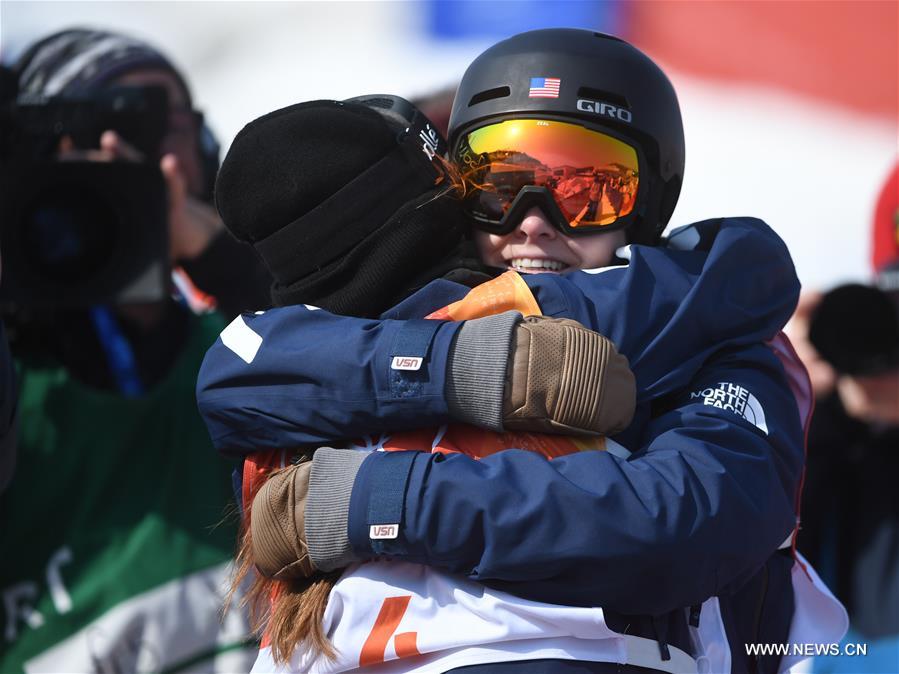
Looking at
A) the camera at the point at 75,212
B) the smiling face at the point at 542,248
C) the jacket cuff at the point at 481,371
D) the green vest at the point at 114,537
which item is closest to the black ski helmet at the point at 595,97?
the smiling face at the point at 542,248

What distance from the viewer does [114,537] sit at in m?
2.94

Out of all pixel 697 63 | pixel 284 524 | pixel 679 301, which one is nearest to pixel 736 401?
pixel 679 301

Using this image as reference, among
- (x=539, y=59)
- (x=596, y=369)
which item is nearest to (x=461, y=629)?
(x=596, y=369)

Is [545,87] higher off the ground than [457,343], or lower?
higher

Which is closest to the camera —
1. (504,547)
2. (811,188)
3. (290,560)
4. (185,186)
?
(504,547)

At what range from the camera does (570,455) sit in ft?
5.21

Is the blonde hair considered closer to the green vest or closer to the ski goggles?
the ski goggles

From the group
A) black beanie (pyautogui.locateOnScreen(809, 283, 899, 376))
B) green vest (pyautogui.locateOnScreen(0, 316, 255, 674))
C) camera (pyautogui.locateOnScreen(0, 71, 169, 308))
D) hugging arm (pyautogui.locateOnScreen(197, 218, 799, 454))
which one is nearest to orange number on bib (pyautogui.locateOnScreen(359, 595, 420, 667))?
hugging arm (pyautogui.locateOnScreen(197, 218, 799, 454))

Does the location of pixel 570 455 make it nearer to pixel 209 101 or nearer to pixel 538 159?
pixel 538 159

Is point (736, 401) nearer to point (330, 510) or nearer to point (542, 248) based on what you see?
point (542, 248)

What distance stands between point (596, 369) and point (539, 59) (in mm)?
714

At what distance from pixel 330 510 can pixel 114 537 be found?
60.7 inches

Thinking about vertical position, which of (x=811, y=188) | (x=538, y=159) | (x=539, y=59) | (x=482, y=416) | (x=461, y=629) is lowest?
(x=811, y=188)

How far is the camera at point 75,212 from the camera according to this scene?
2.85m
